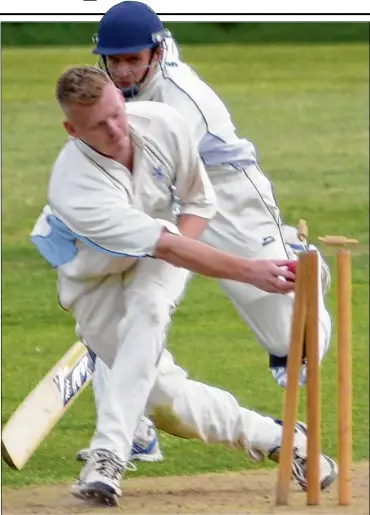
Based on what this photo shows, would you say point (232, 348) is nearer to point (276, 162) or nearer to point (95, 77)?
point (95, 77)

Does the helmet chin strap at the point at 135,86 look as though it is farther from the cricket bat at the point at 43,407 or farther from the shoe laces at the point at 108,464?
the shoe laces at the point at 108,464

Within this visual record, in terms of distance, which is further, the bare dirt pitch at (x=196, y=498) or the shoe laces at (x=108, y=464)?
the bare dirt pitch at (x=196, y=498)

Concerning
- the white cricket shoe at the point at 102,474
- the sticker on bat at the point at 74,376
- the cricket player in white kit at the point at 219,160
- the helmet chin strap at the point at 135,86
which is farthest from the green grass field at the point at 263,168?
the helmet chin strap at the point at 135,86

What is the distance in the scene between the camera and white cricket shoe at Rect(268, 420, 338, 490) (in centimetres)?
506

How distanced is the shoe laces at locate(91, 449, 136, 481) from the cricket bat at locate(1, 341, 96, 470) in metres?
0.81

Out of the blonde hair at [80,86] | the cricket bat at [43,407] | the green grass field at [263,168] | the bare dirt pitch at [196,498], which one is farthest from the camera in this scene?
the green grass field at [263,168]

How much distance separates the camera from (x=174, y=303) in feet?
15.9

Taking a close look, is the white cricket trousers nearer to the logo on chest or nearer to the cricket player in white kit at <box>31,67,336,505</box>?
the cricket player in white kit at <box>31,67,336,505</box>

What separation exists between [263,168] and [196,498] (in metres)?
9.38

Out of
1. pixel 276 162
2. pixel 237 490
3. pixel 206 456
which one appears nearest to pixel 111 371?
pixel 237 490

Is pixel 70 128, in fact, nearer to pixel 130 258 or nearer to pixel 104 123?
pixel 104 123

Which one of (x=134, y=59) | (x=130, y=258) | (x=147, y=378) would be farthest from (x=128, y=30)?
(x=147, y=378)

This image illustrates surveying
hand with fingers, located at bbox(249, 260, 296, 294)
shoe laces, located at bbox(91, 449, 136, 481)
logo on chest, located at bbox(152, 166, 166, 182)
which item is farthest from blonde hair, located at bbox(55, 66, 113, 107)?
shoe laces, located at bbox(91, 449, 136, 481)

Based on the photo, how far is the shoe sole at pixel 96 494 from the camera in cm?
464
